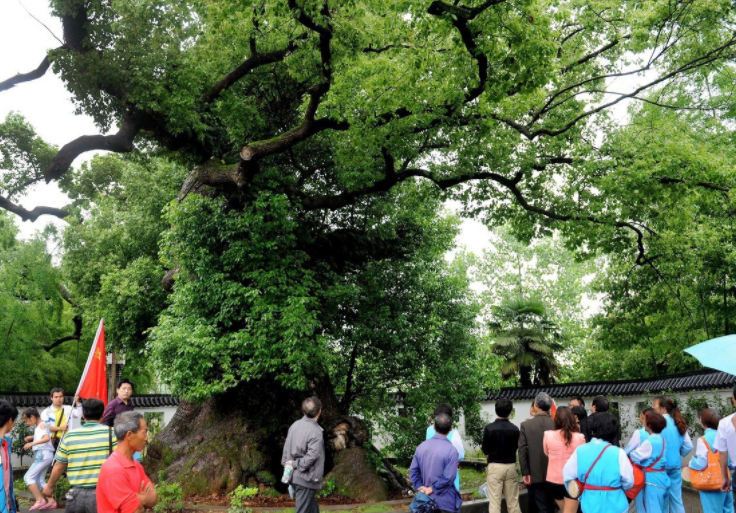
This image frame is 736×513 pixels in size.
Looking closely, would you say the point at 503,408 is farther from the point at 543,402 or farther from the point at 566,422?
the point at 566,422

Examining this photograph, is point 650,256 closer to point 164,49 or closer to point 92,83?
point 164,49

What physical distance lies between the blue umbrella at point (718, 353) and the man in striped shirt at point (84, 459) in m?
5.27

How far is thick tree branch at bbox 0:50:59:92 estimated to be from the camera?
1362 centimetres

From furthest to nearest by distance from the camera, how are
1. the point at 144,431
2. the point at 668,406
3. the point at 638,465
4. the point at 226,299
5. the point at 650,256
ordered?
the point at 650,256 < the point at 226,299 < the point at 668,406 < the point at 638,465 < the point at 144,431

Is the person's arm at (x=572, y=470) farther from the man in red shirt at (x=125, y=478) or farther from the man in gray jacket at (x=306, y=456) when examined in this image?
the man in red shirt at (x=125, y=478)

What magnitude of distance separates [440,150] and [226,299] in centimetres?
630

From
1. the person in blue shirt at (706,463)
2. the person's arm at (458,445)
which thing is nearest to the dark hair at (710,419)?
the person in blue shirt at (706,463)

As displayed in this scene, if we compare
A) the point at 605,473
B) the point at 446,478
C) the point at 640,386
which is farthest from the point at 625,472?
the point at 640,386

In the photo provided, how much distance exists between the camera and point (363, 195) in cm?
1553

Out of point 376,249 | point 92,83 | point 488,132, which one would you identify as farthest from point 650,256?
point 92,83

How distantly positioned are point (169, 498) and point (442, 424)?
6.19m

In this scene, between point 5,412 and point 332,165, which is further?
point 332,165

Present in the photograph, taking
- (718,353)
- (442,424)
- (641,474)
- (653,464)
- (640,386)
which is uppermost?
(640,386)

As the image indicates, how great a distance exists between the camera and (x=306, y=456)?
7074 mm
